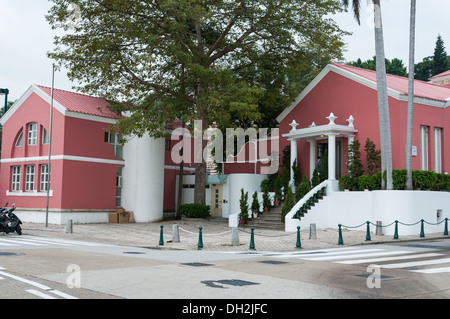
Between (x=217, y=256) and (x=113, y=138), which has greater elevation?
(x=113, y=138)

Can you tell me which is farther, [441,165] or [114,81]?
[114,81]

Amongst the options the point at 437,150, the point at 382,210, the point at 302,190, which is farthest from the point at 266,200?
the point at 437,150

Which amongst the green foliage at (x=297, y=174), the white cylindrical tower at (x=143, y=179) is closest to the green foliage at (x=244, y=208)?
the green foliage at (x=297, y=174)

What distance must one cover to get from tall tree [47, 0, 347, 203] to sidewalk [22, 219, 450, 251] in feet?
18.1

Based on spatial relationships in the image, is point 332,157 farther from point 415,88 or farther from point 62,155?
point 62,155

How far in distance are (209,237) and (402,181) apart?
354 inches

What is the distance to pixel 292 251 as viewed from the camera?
15828 mm

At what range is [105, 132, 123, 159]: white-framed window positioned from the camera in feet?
100

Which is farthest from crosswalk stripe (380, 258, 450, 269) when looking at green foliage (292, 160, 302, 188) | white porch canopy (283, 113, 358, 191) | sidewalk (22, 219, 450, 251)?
green foliage (292, 160, 302, 188)

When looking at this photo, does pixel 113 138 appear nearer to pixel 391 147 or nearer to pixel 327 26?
pixel 327 26

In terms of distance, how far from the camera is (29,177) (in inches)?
1198

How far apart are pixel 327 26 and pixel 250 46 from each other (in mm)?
4547

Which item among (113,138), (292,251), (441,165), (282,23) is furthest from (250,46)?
(292,251)

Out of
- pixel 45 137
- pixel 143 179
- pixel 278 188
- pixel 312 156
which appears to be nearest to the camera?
pixel 278 188
